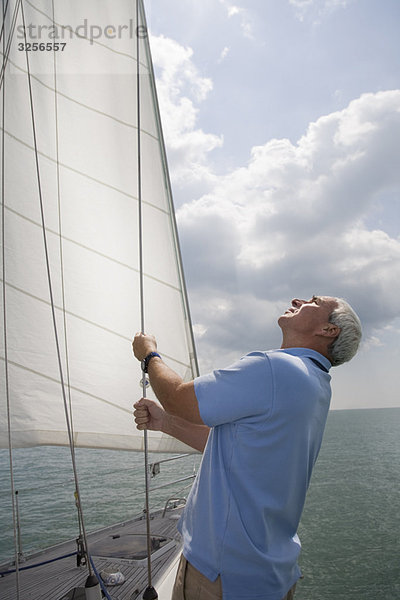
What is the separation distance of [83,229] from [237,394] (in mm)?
2953

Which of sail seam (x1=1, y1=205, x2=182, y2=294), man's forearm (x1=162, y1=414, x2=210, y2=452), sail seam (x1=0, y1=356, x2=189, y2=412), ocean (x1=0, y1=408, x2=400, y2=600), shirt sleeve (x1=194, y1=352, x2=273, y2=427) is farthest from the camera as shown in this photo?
ocean (x1=0, y1=408, x2=400, y2=600)

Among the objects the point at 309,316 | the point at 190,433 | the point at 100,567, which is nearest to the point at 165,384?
the point at 190,433

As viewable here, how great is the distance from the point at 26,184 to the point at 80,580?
3.38 metres

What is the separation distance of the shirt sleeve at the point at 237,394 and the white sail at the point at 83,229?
256cm

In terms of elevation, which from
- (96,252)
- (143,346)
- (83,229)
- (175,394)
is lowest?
A: (175,394)

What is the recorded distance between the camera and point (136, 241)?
148 inches

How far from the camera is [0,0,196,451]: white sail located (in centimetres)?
342

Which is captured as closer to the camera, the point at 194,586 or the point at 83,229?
the point at 194,586

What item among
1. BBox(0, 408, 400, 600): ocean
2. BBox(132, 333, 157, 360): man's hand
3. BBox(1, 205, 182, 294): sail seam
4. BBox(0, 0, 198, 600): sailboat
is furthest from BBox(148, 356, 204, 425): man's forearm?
BBox(0, 408, 400, 600): ocean

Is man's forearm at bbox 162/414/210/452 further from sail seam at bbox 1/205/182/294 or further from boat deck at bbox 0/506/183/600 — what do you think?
sail seam at bbox 1/205/182/294

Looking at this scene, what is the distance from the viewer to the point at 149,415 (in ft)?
5.18

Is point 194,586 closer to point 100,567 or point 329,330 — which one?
point 329,330

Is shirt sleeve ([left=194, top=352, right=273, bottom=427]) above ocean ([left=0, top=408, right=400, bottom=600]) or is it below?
above

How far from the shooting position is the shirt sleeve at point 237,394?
1.13m
